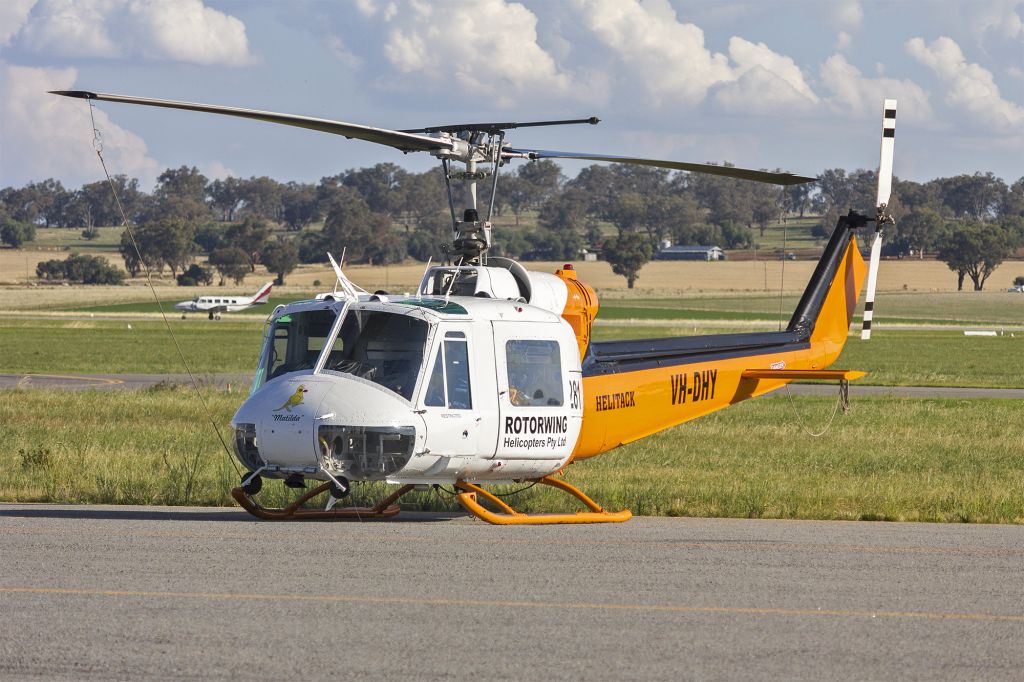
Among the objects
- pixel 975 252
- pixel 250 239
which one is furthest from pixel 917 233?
pixel 250 239

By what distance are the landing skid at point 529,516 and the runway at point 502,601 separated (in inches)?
7.4

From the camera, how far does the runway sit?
26.6 ft

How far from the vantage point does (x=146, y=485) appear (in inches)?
642

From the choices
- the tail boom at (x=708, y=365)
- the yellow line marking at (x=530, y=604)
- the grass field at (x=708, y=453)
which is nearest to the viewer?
the yellow line marking at (x=530, y=604)

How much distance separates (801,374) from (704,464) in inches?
149

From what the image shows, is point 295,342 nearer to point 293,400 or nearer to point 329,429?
point 293,400

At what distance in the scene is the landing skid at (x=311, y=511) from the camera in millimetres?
13664

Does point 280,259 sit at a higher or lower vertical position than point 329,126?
lower

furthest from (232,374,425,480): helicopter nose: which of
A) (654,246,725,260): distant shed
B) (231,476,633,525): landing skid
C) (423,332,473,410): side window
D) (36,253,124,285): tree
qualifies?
(654,246,725,260): distant shed

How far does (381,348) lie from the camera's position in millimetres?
12945

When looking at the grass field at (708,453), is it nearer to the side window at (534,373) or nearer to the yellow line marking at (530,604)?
the side window at (534,373)

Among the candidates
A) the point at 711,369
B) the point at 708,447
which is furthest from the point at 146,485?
the point at 708,447

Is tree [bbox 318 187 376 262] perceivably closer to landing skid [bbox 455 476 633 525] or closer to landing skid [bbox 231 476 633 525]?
landing skid [bbox 231 476 633 525]

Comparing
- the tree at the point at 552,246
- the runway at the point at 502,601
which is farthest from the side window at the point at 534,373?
the tree at the point at 552,246
